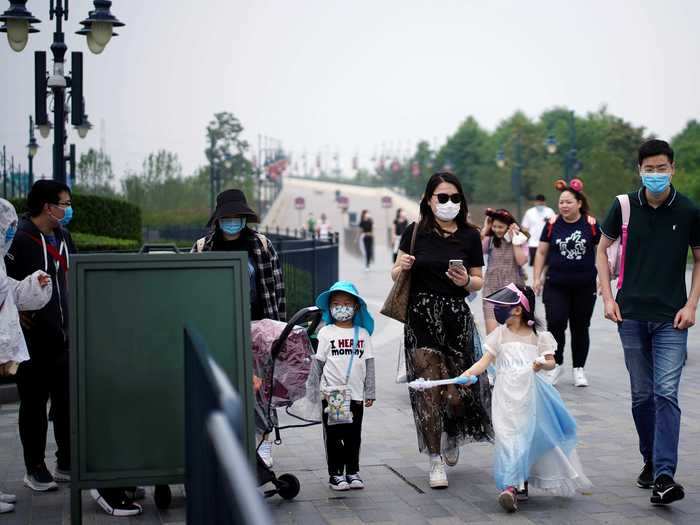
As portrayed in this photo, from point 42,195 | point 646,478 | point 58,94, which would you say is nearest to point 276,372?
point 42,195

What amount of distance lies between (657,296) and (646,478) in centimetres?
107

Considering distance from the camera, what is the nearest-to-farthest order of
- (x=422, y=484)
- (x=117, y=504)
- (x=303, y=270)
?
(x=117, y=504)
(x=422, y=484)
(x=303, y=270)

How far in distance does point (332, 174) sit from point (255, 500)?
190176 mm

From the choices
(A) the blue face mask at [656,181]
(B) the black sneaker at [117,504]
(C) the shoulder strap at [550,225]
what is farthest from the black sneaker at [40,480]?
(C) the shoulder strap at [550,225]

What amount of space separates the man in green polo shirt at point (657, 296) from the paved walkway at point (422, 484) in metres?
0.35

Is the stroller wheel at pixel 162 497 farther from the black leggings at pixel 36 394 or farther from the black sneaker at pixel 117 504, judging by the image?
the black leggings at pixel 36 394

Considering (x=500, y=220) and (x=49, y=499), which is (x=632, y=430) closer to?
(x=500, y=220)

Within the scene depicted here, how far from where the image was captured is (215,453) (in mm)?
2574

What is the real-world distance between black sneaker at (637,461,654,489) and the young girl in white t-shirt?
1.58 meters

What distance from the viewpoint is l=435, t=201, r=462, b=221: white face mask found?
666 centimetres

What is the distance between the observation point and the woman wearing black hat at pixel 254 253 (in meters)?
6.48

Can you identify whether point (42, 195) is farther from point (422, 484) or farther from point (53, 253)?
point (422, 484)

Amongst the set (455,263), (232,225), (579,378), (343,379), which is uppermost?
(232,225)

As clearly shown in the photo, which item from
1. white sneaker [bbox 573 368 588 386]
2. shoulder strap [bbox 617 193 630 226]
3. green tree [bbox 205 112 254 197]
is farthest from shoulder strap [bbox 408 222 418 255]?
green tree [bbox 205 112 254 197]
